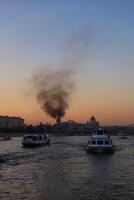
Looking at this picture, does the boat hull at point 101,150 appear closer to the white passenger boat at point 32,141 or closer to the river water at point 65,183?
the river water at point 65,183

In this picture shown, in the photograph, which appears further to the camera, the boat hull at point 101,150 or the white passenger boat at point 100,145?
the white passenger boat at point 100,145

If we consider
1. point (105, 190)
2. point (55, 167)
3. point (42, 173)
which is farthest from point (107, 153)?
point (105, 190)

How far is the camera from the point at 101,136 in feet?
327

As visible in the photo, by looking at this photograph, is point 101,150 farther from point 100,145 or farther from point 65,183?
point 65,183

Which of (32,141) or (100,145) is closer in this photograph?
(100,145)

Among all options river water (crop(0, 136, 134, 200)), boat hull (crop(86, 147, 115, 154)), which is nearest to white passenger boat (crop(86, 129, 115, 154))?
boat hull (crop(86, 147, 115, 154))

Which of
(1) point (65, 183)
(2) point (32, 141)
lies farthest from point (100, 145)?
(1) point (65, 183)

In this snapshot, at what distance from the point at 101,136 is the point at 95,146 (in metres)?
3.67

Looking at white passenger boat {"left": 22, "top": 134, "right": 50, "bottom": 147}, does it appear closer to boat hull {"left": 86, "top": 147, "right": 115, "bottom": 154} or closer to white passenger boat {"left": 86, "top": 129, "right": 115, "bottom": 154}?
white passenger boat {"left": 86, "top": 129, "right": 115, "bottom": 154}

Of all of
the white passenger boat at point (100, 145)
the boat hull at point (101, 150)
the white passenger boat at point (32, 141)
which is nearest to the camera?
the boat hull at point (101, 150)

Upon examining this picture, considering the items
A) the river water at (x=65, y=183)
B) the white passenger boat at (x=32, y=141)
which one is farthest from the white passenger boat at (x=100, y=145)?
the river water at (x=65, y=183)

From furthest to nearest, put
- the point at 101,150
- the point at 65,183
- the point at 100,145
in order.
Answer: the point at 100,145 → the point at 101,150 → the point at 65,183

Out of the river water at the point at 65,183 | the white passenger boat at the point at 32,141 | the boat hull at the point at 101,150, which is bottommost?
the river water at the point at 65,183

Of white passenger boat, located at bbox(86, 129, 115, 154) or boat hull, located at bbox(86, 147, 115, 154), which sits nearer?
boat hull, located at bbox(86, 147, 115, 154)
